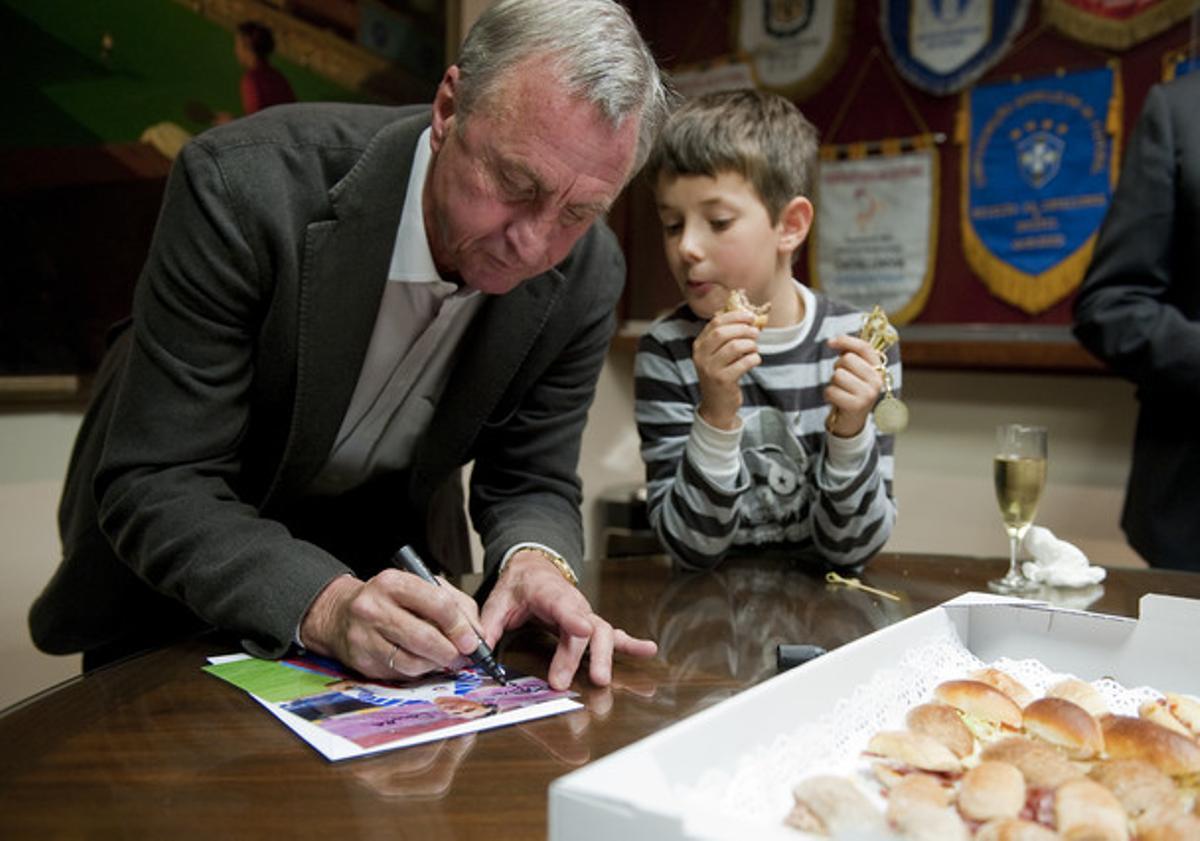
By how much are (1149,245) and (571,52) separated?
1.46 m

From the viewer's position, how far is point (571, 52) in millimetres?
1177

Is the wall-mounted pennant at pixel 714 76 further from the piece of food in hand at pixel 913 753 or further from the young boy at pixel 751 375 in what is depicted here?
the piece of food in hand at pixel 913 753

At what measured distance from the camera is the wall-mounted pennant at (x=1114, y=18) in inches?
109

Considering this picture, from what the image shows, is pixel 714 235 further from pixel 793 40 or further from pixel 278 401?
pixel 793 40

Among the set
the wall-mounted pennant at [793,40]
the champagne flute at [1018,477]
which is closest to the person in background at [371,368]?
the champagne flute at [1018,477]

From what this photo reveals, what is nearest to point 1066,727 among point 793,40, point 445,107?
point 445,107

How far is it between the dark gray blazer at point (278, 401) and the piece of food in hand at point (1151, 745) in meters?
0.70

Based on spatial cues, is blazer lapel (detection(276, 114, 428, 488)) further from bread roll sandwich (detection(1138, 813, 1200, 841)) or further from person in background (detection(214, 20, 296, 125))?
person in background (detection(214, 20, 296, 125))

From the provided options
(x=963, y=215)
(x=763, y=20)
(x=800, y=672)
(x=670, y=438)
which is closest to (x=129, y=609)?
(x=670, y=438)

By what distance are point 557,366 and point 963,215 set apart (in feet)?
6.41

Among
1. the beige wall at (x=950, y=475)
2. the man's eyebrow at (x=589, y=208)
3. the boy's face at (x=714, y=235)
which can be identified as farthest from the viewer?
the beige wall at (x=950, y=475)

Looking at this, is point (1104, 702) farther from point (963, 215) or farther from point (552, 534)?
point (963, 215)

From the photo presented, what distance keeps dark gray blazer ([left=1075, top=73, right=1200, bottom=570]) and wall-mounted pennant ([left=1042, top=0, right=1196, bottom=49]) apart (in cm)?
71

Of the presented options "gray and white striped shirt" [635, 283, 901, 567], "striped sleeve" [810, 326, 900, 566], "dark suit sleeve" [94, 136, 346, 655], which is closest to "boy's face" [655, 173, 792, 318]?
"gray and white striped shirt" [635, 283, 901, 567]
